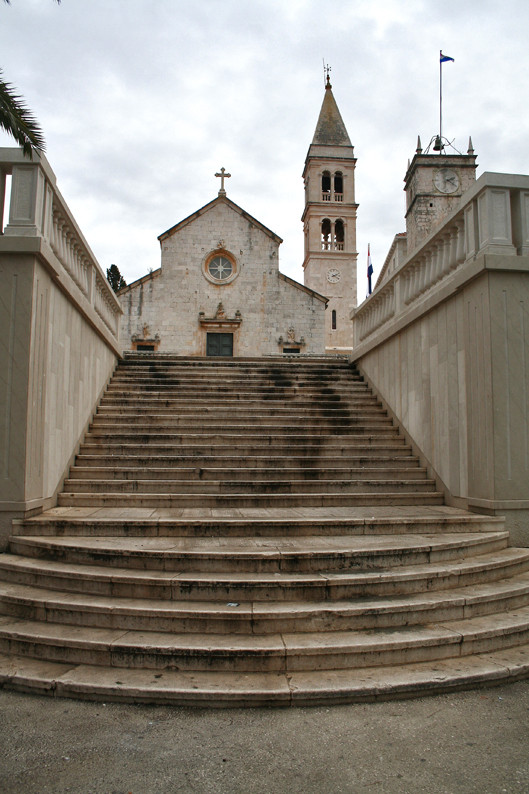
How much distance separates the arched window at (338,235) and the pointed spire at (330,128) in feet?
21.7

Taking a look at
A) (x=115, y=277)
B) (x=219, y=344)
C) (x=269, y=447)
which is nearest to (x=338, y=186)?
(x=115, y=277)

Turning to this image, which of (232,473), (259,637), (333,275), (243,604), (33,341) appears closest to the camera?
(259,637)

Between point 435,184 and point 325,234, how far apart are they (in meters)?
10.5

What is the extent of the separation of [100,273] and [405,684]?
7.96 metres

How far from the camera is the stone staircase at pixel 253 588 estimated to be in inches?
141

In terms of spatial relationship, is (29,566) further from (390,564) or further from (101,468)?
(390,564)

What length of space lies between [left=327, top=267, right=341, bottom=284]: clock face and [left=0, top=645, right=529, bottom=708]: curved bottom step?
123ft

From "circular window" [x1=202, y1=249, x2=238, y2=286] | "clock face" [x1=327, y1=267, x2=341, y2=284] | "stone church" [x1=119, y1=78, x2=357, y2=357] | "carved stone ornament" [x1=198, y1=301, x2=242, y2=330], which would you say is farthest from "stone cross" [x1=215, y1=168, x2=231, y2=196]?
"clock face" [x1=327, y1=267, x2=341, y2=284]

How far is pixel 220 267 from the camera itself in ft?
79.6

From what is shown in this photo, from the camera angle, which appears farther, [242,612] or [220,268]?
[220,268]

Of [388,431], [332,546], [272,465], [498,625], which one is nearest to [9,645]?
[332,546]

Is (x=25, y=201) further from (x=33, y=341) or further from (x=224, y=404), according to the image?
(x=224, y=404)

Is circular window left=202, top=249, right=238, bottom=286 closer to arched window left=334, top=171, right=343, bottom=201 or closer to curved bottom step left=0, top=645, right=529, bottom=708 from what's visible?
arched window left=334, top=171, right=343, bottom=201

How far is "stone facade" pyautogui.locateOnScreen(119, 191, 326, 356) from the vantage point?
919 inches
